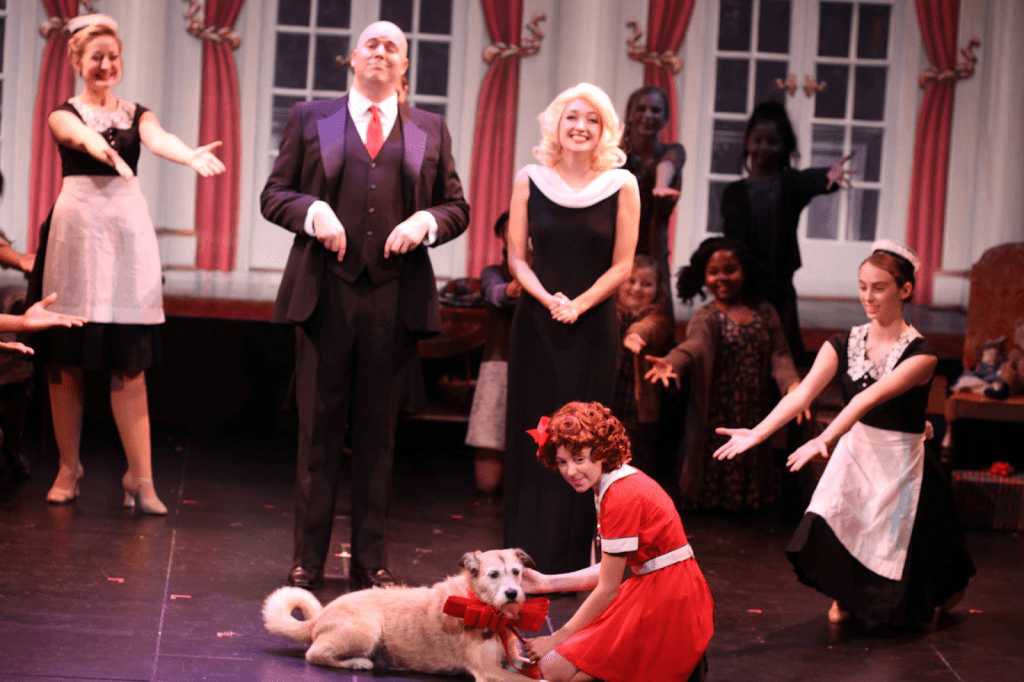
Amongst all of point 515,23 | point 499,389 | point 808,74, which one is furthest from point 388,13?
point 499,389

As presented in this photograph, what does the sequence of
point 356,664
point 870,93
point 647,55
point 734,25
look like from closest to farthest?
point 356,664 < point 647,55 < point 734,25 < point 870,93

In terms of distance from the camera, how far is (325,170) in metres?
3.92

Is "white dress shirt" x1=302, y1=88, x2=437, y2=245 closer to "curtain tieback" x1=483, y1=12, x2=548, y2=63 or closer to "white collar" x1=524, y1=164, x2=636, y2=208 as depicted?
"white collar" x1=524, y1=164, x2=636, y2=208

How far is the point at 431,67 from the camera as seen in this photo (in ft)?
33.0

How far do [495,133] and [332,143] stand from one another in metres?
5.97

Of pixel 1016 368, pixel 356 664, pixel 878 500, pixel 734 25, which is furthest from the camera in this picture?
pixel 734 25

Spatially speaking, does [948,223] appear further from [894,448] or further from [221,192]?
[894,448]

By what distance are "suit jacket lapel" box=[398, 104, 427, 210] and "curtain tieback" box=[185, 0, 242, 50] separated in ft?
20.0

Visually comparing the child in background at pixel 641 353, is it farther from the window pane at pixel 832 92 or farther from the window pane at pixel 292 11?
the window pane at pixel 292 11

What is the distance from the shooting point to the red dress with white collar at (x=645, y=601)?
9.91 ft

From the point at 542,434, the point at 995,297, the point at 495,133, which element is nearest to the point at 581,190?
the point at 542,434

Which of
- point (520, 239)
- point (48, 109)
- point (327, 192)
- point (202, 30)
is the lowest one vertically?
point (520, 239)

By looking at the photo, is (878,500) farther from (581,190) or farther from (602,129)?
(602,129)

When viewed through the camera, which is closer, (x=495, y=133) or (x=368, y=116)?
(x=368, y=116)
